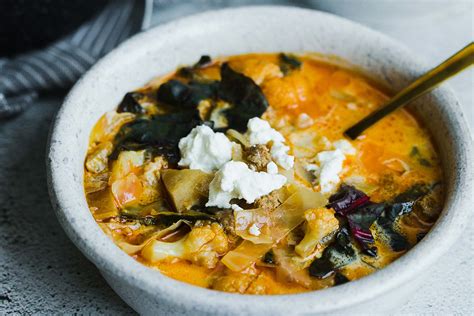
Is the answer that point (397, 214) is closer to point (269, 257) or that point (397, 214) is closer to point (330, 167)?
point (330, 167)

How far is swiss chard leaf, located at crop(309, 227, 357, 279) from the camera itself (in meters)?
3.07

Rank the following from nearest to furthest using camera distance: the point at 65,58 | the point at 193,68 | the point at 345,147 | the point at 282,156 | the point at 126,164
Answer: the point at 282,156 < the point at 126,164 < the point at 345,147 < the point at 193,68 < the point at 65,58

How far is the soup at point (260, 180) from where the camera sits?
3115 millimetres

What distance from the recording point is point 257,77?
13.1 ft

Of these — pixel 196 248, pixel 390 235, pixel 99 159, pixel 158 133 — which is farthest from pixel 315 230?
pixel 99 159

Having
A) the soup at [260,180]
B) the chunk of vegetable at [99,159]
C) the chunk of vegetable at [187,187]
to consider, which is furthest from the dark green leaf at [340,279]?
the chunk of vegetable at [99,159]

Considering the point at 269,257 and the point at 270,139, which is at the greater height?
the point at 270,139

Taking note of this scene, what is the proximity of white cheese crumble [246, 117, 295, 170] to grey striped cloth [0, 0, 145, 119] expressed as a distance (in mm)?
1540

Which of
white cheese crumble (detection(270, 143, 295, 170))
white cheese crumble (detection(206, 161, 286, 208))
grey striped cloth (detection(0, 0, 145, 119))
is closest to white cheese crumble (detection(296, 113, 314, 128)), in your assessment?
white cheese crumble (detection(270, 143, 295, 170))

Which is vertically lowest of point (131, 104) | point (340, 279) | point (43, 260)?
point (43, 260)

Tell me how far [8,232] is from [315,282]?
181 cm

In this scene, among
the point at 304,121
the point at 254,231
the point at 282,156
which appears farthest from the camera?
the point at 304,121

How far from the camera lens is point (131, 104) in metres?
3.89

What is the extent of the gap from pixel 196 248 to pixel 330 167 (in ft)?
2.70
